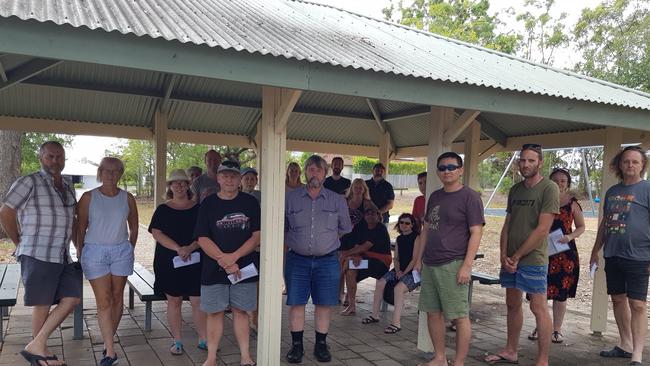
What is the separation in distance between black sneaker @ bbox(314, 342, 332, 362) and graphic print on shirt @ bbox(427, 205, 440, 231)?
144 cm

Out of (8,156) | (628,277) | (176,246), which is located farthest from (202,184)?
(8,156)

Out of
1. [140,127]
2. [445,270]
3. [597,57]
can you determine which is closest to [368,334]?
[445,270]

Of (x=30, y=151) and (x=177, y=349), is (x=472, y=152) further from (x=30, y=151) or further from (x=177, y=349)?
(x=30, y=151)

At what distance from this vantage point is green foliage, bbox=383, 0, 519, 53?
80.7ft

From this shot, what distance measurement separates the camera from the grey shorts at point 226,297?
3.64m

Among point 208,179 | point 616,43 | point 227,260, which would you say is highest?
point 616,43

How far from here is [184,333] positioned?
478cm

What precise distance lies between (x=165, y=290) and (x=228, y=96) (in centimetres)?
353

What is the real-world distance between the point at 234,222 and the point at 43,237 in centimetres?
140

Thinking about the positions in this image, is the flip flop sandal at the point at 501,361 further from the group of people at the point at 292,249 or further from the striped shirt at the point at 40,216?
the striped shirt at the point at 40,216

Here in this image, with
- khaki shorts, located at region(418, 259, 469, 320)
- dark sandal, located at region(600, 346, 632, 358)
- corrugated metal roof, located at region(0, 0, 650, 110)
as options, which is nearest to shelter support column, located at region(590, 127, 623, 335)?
corrugated metal roof, located at region(0, 0, 650, 110)

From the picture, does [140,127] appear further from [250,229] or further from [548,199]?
[548,199]

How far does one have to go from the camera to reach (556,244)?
4.55 metres

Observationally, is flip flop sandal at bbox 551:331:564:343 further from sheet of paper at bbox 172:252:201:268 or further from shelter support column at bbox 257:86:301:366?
sheet of paper at bbox 172:252:201:268
